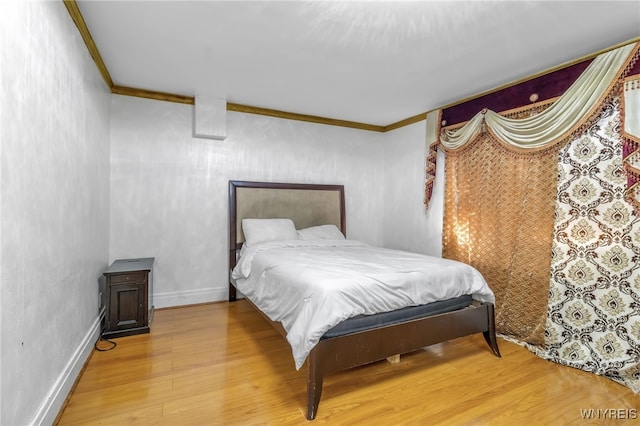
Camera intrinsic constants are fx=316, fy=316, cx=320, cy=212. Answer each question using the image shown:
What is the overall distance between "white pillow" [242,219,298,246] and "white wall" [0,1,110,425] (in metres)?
1.51

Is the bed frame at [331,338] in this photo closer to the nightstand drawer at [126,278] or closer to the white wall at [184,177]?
the white wall at [184,177]

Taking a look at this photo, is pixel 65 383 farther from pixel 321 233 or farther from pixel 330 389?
pixel 321 233

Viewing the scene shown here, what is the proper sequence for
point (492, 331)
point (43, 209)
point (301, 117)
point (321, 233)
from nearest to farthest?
point (43, 209), point (492, 331), point (321, 233), point (301, 117)

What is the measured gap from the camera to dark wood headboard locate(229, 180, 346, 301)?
3725mm

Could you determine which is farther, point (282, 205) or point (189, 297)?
point (282, 205)

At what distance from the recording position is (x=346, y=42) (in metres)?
2.30

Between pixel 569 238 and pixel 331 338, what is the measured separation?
2066 mm

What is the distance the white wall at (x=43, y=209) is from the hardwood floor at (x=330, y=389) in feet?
1.15

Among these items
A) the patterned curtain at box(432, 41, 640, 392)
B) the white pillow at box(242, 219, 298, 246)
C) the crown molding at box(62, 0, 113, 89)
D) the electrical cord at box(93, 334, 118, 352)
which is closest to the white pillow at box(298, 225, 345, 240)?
the white pillow at box(242, 219, 298, 246)

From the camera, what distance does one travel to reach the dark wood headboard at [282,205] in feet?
12.2

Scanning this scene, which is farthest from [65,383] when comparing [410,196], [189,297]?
[410,196]

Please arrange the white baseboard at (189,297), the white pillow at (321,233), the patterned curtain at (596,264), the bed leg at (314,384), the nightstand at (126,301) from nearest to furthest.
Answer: the bed leg at (314,384)
the patterned curtain at (596,264)
the nightstand at (126,301)
the white baseboard at (189,297)
the white pillow at (321,233)

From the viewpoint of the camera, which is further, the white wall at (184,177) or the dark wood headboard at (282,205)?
the dark wood headboard at (282,205)

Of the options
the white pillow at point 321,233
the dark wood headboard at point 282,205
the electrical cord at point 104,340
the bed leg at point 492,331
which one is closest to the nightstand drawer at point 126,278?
the electrical cord at point 104,340
